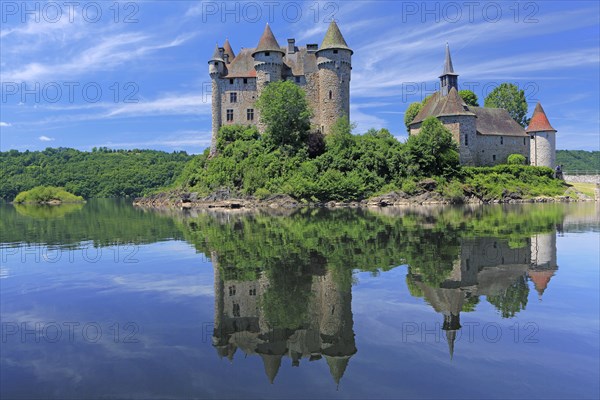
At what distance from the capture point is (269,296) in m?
11.1

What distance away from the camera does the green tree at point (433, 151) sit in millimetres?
A: 57812

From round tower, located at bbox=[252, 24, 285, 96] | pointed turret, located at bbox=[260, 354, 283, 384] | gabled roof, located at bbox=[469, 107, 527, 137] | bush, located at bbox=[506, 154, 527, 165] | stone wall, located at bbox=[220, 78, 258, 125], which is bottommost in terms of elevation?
pointed turret, located at bbox=[260, 354, 283, 384]

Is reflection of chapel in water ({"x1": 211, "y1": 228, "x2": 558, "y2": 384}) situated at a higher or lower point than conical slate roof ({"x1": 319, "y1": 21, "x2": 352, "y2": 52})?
lower

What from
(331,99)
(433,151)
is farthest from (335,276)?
(331,99)

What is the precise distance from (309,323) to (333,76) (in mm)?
58399

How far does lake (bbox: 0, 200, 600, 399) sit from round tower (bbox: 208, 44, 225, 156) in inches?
2053

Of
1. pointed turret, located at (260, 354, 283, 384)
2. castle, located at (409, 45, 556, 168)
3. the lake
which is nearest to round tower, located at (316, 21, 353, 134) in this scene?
castle, located at (409, 45, 556, 168)

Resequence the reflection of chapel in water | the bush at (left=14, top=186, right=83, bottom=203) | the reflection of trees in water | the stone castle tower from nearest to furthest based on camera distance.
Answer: the reflection of chapel in water, the reflection of trees in water, the stone castle tower, the bush at (left=14, top=186, right=83, bottom=203)

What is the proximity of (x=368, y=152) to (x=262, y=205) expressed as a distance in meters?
15.3

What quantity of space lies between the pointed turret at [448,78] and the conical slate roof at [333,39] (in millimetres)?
14510

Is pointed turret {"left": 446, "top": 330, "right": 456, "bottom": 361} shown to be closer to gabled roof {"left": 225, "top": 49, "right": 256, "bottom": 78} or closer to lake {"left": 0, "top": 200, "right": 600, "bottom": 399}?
lake {"left": 0, "top": 200, "right": 600, "bottom": 399}

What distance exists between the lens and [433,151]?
58250 mm

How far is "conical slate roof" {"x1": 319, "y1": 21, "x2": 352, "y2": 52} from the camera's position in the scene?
206 ft

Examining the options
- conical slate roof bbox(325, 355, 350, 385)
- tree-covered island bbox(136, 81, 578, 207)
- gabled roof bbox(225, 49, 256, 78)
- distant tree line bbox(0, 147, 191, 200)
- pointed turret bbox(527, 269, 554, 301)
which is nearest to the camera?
conical slate roof bbox(325, 355, 350, 385)
